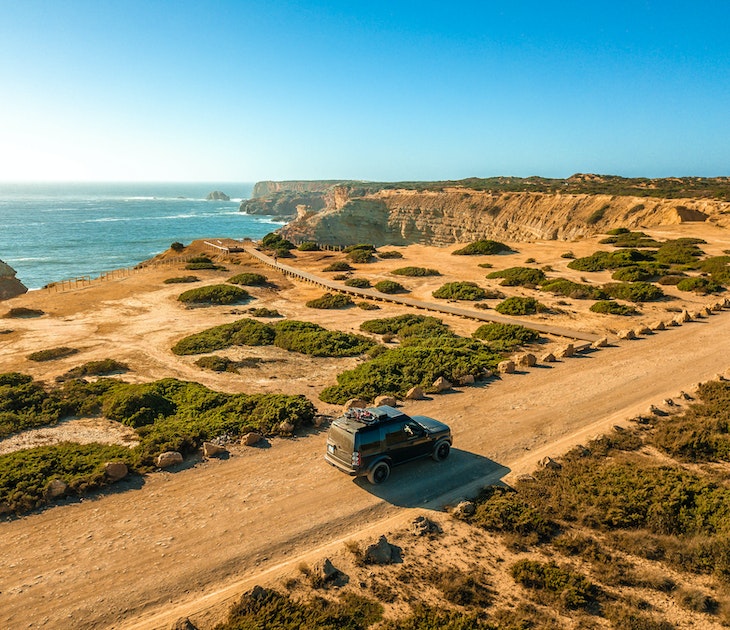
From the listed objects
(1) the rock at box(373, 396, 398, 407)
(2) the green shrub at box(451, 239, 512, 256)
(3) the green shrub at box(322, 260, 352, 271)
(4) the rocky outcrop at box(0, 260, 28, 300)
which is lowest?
(4) the rocky outcrop at box(0, 260, 28, 300)

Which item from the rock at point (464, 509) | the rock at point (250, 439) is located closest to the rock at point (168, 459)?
the rock at point (250, 439)

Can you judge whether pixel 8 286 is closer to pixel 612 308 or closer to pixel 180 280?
pixel 180 280

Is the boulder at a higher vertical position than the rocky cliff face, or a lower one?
lower

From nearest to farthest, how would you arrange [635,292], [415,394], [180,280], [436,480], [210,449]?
[436,480], [210,449], [415,394], [635,292], [180,280]

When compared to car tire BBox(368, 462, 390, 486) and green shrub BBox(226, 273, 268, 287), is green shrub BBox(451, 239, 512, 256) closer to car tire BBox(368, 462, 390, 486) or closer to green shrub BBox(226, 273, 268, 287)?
green shrub BBox(226, 273, 268, 287)

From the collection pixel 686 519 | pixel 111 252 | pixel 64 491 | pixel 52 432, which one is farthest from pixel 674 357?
pixel 111 252

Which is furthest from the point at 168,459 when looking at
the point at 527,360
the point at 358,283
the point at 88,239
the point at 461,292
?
the point at 88,239

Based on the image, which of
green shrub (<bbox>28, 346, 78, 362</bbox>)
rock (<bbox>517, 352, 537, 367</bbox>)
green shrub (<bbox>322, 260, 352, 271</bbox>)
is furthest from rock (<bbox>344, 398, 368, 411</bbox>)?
green shrub (<bbox>322, 260, 352, 271</bbox>)
